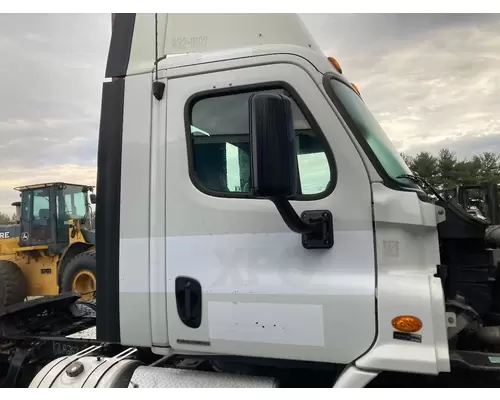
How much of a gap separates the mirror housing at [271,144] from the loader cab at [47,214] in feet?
28.6

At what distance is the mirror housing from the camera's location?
5.91ft

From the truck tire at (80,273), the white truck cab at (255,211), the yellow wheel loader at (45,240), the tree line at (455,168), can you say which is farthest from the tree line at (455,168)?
the yellow wheel loader at (45,240)

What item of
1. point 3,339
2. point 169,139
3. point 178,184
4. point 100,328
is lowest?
point 3,339

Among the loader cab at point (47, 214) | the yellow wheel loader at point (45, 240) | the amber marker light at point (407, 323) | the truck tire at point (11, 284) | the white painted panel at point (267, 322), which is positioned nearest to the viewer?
the amber marker light at point (407, 323)

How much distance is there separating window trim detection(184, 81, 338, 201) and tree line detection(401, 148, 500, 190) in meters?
1.01

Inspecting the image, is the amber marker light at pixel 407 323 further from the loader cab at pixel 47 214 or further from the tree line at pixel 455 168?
the loader cab at pixel 47 214

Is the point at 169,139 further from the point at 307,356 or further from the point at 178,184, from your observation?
the point at 307,356

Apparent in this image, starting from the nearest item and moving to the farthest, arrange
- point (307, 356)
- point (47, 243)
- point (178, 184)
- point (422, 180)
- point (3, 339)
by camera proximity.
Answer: point (307, 356) → point (178, 184) → point (422, 180) → point (3, 339) → point (47, 243)

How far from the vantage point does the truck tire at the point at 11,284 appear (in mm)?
9255

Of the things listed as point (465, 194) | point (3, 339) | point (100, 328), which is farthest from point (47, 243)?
point (465, 194)

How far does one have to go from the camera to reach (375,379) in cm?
209

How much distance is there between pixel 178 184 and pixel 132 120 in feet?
1.44

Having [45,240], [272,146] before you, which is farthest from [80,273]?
[272,146]

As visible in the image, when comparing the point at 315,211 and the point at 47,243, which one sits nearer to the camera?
the point at 315,211
